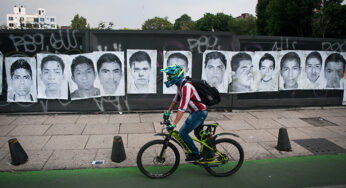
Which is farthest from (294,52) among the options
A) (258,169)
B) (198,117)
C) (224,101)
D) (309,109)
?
(198,117)

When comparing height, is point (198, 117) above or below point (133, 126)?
above

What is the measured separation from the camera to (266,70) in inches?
359

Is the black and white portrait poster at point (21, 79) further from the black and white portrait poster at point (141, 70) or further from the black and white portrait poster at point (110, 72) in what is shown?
the black and white portrait poster at point (141, 70)

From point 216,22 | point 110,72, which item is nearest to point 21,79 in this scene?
point 110,72

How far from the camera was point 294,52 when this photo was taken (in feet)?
30.2

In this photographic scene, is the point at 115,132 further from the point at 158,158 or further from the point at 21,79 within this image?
the point at 21,79

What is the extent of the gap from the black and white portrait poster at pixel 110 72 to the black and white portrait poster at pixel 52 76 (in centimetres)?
96

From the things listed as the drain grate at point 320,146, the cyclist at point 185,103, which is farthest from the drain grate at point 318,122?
the cyclist at point 185,103

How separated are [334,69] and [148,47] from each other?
6.83 meters

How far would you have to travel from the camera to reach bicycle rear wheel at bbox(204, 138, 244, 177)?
4.55 m

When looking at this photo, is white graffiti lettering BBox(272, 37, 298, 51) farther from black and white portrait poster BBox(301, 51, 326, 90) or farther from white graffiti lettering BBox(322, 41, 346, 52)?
white graffiti lettering BBox(322, 41, 346, 52)

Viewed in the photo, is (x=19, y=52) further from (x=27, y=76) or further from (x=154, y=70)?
(x=154, y=70)

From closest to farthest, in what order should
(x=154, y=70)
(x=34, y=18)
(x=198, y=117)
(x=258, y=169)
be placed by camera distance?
1. (x=198, y=117)
2. (x=258, y=169)
3. (x=154, y=70)
4. (x=34, y=18)

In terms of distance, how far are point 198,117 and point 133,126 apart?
3.39 meters
